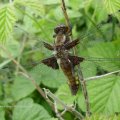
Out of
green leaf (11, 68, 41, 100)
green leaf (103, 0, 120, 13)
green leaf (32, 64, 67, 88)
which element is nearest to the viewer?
green leaf (103, 0, 120, 13)

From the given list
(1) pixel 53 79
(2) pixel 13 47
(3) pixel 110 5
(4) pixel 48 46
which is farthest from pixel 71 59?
(2) pixel 13 47

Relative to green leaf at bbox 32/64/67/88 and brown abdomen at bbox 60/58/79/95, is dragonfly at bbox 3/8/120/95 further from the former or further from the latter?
green leaf at bbox 32/64/67/88

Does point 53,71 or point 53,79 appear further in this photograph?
point 53,79

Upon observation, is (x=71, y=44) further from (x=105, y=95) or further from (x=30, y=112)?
(x=30, y=112)

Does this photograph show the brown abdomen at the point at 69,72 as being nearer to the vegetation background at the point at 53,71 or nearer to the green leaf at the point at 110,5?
the vegetation background at the point at 53,71

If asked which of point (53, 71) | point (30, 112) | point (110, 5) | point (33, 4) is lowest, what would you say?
point (30, 112)

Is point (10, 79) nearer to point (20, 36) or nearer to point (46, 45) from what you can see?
point (20, 36)

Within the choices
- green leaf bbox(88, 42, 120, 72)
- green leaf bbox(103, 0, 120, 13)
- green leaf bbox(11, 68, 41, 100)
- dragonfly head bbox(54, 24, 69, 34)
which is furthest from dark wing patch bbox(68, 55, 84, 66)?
green leaf bbox(11, 68, 41, 100)
